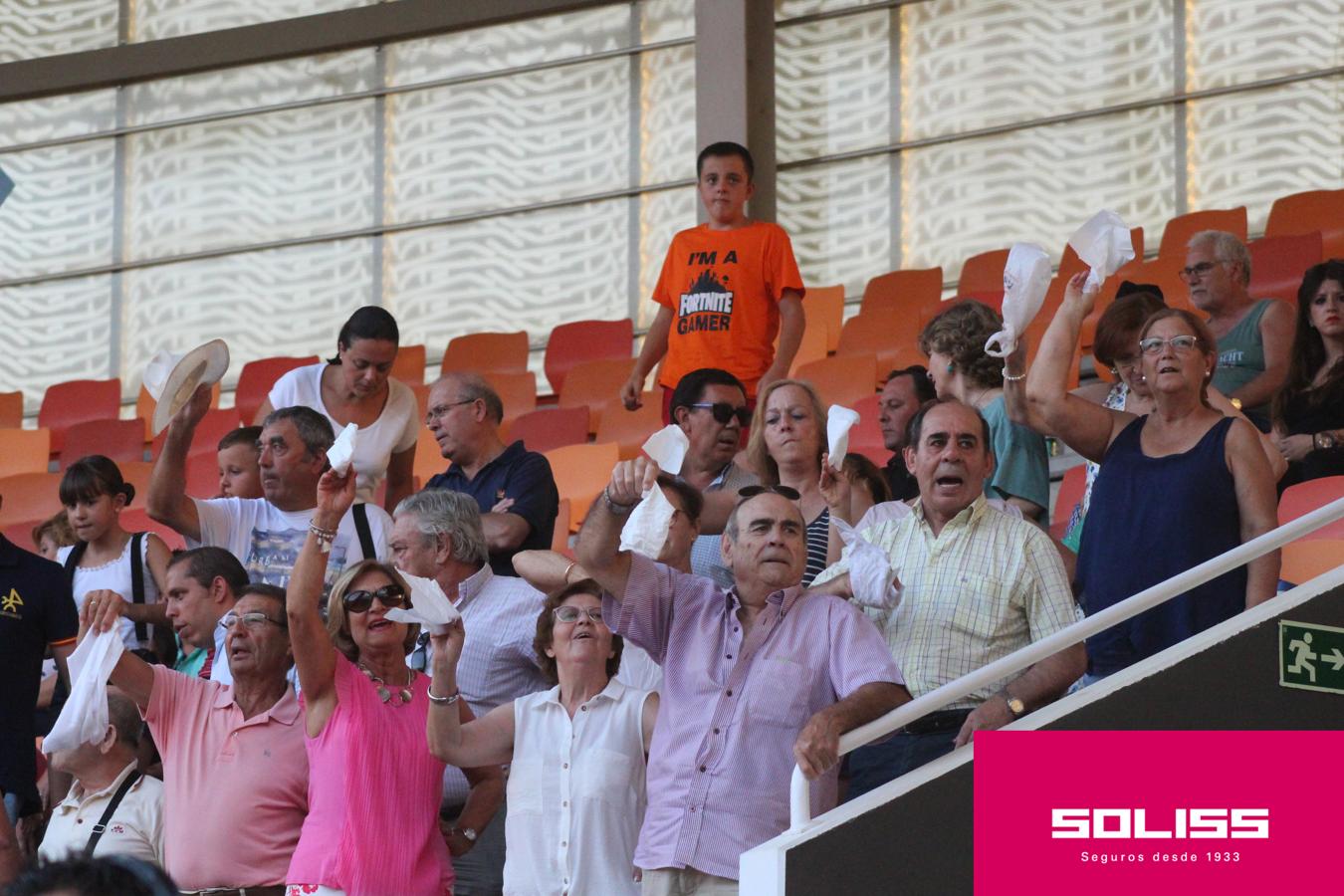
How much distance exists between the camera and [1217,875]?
3.44m

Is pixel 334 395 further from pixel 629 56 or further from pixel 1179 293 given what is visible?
pixel 629 56

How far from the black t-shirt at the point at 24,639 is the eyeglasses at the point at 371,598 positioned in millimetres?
926

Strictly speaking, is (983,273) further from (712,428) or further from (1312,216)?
(712,428)

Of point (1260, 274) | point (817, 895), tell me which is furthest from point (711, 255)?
point (817, 895)

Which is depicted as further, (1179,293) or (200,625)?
(1179,293)

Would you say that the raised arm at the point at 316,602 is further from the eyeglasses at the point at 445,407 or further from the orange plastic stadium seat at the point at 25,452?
the orange plastic stadium seat at the point at 25,452

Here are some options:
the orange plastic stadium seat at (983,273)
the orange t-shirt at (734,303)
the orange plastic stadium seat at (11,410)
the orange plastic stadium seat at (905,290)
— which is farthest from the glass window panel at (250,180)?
the orange t-shirt at (734,303)

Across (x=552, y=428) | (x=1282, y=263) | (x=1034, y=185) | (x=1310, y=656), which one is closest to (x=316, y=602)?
(x=1310, y=656)

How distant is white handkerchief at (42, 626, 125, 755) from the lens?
4.22m

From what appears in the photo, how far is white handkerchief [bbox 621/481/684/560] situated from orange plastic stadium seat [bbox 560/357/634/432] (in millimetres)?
5469

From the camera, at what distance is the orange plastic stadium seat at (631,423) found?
865cm

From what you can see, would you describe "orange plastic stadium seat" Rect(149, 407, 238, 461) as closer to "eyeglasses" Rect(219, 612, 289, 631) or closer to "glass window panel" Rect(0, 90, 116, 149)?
"glass window panel" Rect(0, 90, 116, 149)

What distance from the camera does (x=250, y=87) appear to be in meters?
11.8

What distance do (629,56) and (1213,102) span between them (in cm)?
323
